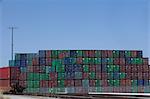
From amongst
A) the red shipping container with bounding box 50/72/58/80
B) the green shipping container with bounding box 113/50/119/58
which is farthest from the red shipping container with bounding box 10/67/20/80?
the green shipping container with bounding box 113/50/119/58

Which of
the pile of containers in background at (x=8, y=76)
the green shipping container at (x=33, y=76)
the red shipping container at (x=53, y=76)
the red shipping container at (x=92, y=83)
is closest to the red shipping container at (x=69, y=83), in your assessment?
the red shipping container at (x=53, y=76)

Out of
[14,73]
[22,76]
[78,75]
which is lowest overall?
[22,76]

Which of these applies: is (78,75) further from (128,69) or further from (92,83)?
(128,69)

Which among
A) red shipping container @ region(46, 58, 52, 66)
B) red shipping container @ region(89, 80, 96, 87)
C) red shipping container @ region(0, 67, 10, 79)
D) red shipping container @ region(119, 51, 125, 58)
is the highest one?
red shipping container @ region(119, 51, 125, 58)

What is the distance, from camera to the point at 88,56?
277 ft

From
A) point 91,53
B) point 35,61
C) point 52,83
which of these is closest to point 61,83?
point 52,83

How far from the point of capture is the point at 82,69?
85.2 metres

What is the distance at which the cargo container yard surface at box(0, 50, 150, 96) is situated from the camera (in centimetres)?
8288

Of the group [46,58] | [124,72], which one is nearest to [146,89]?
[124,72]

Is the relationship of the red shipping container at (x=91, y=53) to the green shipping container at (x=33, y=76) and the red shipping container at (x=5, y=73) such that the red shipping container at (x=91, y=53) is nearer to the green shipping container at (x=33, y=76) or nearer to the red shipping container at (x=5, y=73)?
the green shipping container at (x=33, y=76)

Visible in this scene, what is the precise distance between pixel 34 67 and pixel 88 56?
10.6 meters

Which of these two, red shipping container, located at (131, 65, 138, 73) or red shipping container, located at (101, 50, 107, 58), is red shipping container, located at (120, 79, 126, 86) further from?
red shipping container, located at (101, 50, 107, 58)

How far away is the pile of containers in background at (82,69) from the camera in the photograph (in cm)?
8294

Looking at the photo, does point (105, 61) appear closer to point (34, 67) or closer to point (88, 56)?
point (88, 56)
